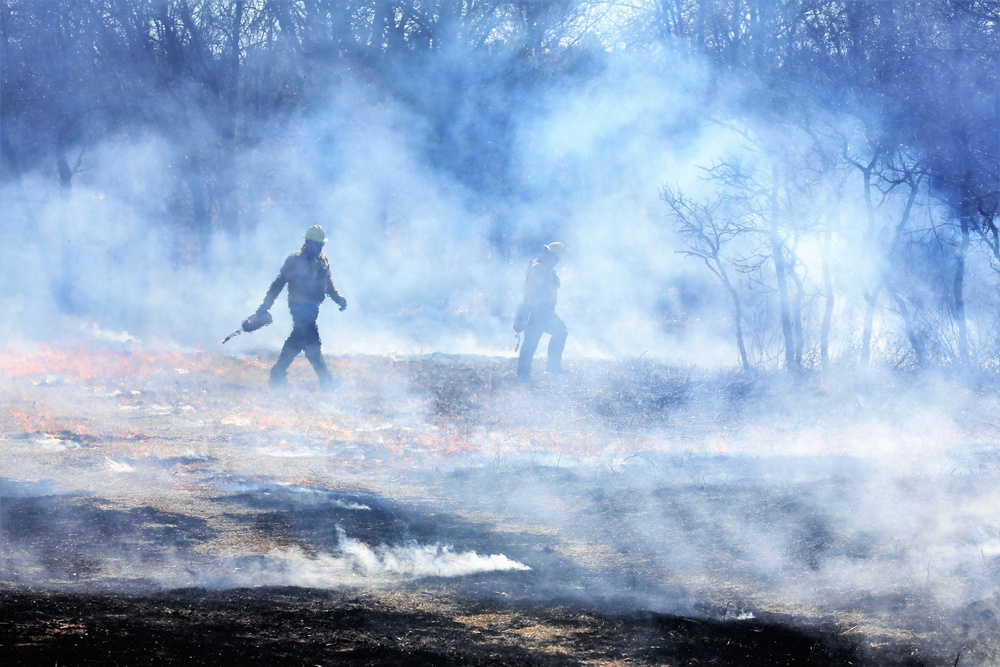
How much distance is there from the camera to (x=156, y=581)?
4.60 meters

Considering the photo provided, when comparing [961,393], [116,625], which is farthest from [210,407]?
[961,393]

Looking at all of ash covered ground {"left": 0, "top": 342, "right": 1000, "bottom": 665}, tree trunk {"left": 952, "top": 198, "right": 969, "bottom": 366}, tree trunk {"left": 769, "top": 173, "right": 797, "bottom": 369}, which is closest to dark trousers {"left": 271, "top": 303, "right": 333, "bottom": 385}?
ash covered ground {"left": 0, "top": 342, "right": 1000, "bottom": 665}

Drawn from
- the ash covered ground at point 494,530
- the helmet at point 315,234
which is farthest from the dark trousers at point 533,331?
the helmet at point 315,234

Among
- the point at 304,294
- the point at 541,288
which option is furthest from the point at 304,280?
the point at 541,288

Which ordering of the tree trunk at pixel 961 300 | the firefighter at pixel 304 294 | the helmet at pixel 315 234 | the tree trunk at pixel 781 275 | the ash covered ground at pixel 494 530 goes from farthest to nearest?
1. the tree trunk at pixel 781 275
2. the tree trunk at pixel 961 300
3. the firefighter at pixel 304 294
4. the helmet at pixel 315 234
5. the ash covered ground at pixel 494 530

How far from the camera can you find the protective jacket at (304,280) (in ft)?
33.2

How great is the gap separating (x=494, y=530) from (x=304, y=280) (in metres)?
5.12

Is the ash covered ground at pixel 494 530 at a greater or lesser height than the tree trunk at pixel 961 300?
lesser

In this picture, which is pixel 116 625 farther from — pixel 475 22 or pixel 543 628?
pixel 475 22

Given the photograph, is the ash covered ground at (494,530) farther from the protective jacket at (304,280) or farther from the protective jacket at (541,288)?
the protective jacket at (541,288)

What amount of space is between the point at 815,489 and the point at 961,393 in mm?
4529

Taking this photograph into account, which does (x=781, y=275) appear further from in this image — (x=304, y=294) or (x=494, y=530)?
(x=494, y=530)

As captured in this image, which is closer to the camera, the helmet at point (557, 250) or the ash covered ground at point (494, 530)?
the ash covered ground at point (494, 530)

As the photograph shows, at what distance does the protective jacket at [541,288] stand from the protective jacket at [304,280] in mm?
2211
